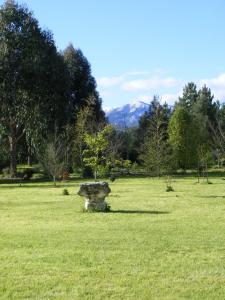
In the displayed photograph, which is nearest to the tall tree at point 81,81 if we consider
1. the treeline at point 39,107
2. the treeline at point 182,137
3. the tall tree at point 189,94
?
the treeline at point 39,107

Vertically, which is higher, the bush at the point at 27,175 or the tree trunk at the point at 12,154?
the tree trunk at the point at 12,154

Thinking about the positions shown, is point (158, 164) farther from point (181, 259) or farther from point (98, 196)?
point (181, 259)

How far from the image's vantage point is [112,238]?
44.1 feet

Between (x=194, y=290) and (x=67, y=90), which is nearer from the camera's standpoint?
(x=194, y=290)

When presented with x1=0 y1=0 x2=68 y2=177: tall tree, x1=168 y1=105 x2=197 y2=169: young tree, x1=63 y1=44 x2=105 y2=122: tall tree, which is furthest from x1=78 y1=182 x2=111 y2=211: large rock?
x1=63 y1=44 x2=105 y2=122: tall tree

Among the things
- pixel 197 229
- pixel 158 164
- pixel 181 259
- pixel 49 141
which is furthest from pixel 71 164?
pixel 181 259

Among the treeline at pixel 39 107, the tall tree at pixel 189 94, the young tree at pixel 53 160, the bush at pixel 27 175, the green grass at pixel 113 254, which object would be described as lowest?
the green grass at pixel 113 254

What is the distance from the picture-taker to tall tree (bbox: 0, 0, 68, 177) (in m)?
45.9

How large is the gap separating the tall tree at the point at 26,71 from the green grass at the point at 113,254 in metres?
27.6

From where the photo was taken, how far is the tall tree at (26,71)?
4591cm

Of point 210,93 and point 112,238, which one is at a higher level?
point 210,93

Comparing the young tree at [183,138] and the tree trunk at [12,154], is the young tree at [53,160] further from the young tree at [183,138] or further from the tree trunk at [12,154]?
the young tree at [183,138]

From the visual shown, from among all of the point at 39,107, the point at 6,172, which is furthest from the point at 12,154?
the point at 39,107

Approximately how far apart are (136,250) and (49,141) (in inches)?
1463
